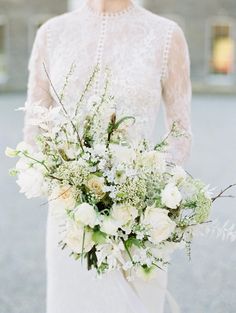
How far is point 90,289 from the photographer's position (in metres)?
2.09

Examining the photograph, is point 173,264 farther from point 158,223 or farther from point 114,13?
point 158,223

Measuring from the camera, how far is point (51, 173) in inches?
66.9

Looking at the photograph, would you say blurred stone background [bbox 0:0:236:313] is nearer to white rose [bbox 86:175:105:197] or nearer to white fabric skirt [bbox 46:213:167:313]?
white fabric skirt [bbox 46:213:167:313]

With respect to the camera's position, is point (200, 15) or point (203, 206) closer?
point (203, 206)

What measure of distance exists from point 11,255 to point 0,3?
1511 cm

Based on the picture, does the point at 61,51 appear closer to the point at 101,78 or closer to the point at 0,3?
the point at 101,78

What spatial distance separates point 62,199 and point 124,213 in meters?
0.15

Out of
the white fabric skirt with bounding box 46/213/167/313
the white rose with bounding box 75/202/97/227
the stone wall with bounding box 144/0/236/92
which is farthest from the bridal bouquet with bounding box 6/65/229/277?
the stone wall with bounding box 144/0/236/92

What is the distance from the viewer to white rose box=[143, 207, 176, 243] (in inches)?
65.0

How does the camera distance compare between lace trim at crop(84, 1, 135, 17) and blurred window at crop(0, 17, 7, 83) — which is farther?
blurred window at crop(0, 17, 7, 83)

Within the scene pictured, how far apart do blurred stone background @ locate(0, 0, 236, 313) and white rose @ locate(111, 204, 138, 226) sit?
2.49m

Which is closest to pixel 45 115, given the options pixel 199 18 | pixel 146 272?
pixel 146 272

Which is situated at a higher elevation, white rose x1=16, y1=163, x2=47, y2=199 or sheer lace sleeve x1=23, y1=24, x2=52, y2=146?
sheer lace sleeve x1=23, y1=24, x2=52, y2=146

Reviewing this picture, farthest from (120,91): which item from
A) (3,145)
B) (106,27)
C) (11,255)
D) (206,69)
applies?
(206,69)
